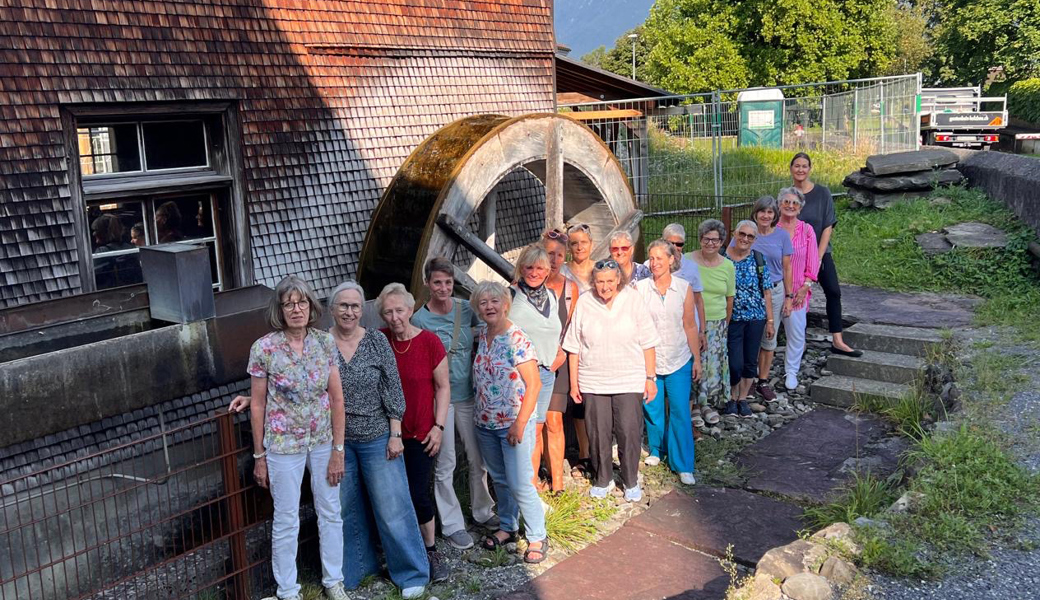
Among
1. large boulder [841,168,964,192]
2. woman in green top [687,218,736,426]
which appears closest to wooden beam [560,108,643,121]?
large boulder [841,168,964,192]

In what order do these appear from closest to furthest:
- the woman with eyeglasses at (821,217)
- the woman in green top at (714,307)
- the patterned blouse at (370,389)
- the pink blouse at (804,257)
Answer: the patterned blouse at (370,389), the woman in green top at (714,307), the pink blouse at (804,257), the woman with eyeglasses at (821,217)

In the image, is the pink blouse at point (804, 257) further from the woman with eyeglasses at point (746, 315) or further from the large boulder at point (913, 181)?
the large boulder at point (913, 181)

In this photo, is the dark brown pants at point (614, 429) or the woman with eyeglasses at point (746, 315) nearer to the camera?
the dark brown pants at point (614, 429)

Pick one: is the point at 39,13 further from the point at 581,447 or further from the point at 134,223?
the point at 581,447

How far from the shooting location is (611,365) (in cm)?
532

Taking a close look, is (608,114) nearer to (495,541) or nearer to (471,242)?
(471,242)

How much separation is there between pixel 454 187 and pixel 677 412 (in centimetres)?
253

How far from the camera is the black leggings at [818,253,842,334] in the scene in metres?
7.37

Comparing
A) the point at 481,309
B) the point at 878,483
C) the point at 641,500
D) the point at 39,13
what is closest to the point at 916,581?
the point at 878,483

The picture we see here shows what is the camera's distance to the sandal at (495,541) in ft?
16.3

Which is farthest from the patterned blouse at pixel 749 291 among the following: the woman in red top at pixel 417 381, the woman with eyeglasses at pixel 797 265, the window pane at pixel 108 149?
the window pane at pixel 108 149

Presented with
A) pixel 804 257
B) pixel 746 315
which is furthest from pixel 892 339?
pixel 746 315

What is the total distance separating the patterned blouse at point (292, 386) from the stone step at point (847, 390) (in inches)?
174

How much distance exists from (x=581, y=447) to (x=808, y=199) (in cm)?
283
